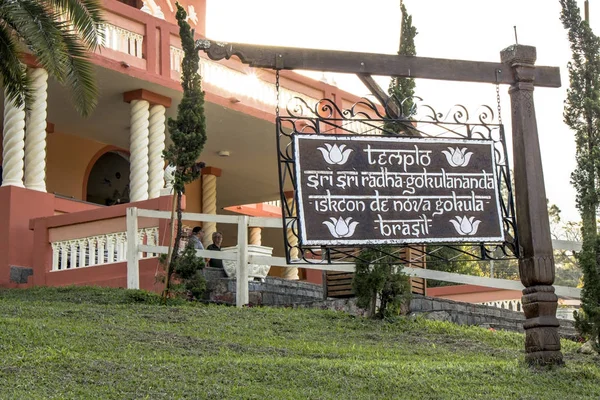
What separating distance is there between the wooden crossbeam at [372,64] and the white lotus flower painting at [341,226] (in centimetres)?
152

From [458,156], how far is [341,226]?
4.20 feet

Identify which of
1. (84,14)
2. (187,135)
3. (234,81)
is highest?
(234,81)

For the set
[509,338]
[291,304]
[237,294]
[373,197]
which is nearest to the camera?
[373,197]

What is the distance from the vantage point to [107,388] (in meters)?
7.52

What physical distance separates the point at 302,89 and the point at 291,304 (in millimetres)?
7328

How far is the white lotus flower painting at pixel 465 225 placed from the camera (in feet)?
28.1

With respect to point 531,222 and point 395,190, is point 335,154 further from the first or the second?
point 531,222

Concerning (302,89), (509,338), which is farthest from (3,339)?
(302,89)

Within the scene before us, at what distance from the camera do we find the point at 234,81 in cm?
1880

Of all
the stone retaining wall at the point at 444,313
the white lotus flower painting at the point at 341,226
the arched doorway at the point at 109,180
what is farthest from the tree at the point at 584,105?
the arched doorway at the point at 109,180

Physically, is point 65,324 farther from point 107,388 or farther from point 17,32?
point 17,32

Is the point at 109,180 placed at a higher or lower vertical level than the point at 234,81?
lower

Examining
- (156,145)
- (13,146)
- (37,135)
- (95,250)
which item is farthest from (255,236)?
(95,250)

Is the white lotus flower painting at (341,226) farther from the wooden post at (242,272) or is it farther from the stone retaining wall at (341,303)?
the wooden post at (242,272)
